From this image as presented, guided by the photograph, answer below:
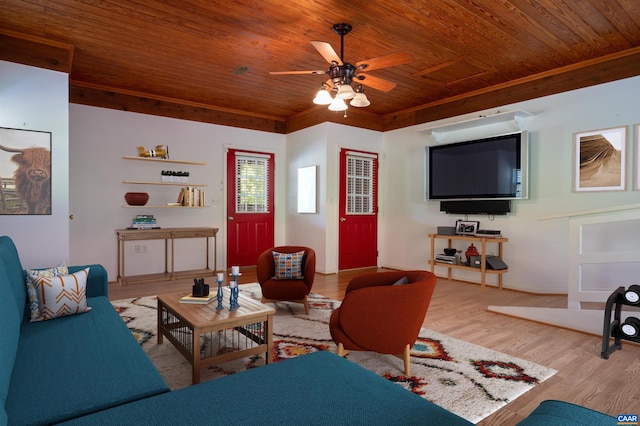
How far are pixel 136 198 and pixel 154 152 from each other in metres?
0.75

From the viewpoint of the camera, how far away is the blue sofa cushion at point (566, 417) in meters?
0.79

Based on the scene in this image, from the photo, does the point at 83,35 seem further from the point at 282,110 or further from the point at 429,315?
the point at 429,315

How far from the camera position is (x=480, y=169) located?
17.5 ft

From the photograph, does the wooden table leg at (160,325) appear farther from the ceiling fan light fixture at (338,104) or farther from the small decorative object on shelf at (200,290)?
the ceiling fan light fixture at (338,104)

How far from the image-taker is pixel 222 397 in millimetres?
1374

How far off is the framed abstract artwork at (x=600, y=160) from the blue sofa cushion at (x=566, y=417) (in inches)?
171

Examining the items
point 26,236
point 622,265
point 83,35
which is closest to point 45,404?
point 26,236

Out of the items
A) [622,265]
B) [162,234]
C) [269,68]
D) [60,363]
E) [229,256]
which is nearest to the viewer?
[60,363]

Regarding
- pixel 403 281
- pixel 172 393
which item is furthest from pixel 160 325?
pixel 403 281

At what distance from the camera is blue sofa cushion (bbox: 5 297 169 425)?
1405 millimetres

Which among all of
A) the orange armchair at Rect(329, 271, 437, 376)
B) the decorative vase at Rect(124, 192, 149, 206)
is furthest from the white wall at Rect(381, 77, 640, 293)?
the decorative vase at Rect(124, 192, 149, 206)

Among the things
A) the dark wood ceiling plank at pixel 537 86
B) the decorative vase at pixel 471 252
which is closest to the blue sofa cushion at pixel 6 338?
the decorative vase at pixel 471 252

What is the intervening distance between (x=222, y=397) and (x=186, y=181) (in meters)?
5.07

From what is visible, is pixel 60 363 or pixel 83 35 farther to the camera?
pixel 83 35
